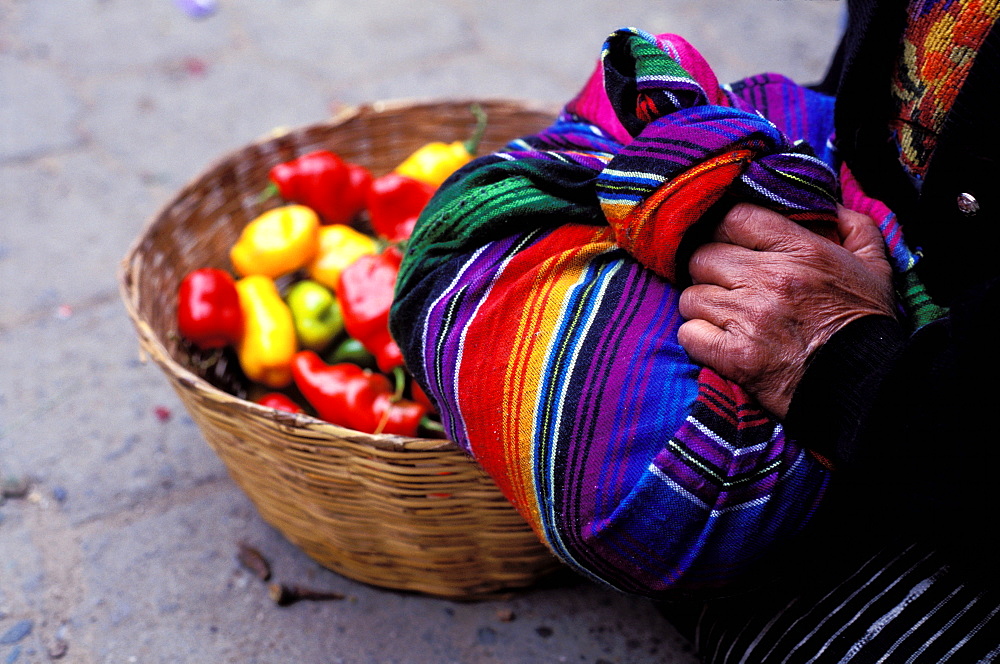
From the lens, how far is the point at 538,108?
171 cm

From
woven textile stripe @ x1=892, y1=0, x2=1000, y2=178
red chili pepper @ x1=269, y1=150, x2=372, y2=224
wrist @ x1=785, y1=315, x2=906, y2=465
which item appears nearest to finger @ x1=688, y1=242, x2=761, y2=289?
wrist @ x1=785, y1=315, x2=906, y2=465

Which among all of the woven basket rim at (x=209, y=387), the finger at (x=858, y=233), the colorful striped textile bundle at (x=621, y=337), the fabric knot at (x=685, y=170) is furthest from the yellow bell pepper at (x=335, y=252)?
the finger at (x=858, y=233)

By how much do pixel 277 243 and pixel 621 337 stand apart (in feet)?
2.93

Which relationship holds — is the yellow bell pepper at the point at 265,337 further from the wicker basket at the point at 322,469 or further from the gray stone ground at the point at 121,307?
the gray stone ground at the point at 121,307

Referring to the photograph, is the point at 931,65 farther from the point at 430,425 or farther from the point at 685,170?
the point at 430,425

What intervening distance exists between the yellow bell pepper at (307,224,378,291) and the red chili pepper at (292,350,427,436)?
0.67ft

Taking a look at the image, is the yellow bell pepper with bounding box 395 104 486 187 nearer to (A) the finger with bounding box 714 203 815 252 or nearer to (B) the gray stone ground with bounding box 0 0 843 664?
(B) the gray stone ground with bounding box 0 0 843 664

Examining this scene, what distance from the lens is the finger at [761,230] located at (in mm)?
852

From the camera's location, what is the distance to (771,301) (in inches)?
32.4

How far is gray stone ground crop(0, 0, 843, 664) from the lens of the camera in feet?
4.34

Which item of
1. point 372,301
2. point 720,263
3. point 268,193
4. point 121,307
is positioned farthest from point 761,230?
point 121,307

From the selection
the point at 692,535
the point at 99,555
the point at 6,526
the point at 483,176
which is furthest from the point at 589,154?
the point at 6,526

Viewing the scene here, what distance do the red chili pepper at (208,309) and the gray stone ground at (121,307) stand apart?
29 centimetres

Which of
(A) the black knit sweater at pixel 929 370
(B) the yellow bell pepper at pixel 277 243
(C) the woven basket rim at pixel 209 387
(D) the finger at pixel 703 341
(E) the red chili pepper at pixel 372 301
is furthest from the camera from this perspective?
(B) the yellow bell pepper at pixel 277 243
